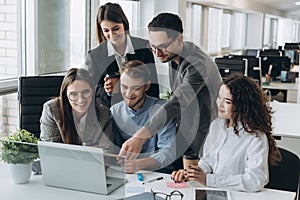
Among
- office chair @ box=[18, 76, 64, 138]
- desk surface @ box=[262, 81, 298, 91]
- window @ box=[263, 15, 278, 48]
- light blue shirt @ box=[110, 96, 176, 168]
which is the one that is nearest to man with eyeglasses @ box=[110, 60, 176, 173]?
light blue shirt @ box=[110, 96, 176, 168]

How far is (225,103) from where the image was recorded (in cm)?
192

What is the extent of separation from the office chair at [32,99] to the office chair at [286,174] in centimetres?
159

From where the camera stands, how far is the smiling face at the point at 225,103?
1915mm

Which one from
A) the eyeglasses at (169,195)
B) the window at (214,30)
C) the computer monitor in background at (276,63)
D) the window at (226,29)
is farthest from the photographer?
the window at (226,29)

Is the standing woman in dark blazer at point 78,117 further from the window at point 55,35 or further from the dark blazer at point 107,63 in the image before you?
the window at point 55,35

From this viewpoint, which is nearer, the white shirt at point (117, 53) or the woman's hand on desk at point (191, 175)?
the woman's hand on desk at point (191, 175)

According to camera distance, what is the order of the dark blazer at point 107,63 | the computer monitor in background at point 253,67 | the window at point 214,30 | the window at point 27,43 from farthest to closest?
the window at point 214,30 → the computer monitor in background at point 253,67 → the window at point 27,43 → the dark blazer at point 107,63

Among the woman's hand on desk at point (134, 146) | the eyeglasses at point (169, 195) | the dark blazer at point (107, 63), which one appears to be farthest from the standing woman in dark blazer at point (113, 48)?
the eyeglasses at point (169, 195)

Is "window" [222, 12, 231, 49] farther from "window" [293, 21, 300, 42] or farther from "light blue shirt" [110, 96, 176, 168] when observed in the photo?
"window" [293, 21, 300, 42]

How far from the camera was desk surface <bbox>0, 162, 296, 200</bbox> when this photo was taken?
154cm

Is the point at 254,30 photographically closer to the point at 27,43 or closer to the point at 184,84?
the point at 27,43

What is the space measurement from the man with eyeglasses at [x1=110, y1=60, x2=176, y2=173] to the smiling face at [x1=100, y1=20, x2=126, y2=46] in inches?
15.4

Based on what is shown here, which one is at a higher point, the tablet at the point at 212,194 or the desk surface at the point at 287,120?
the desk surface at the point at 287,120

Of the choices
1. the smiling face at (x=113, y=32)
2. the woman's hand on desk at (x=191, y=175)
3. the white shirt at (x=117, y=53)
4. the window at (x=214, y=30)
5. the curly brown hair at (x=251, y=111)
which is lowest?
the woman's hand on desk at (x=191, y=175)
